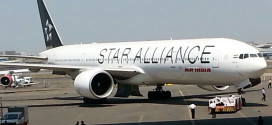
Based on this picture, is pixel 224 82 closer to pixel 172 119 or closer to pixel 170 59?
pixel 170 59

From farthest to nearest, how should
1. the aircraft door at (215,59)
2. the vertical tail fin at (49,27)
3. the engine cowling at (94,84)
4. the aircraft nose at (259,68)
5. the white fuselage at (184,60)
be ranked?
the vertical tail fin at (49,27) < the engine cowling at (94,84) < the aircraft door at (215,59) < the white fuselage at (184,60) < the aircraft nose at (259,68)

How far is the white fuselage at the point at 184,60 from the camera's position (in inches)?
1207

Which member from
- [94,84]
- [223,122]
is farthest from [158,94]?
[223,122]

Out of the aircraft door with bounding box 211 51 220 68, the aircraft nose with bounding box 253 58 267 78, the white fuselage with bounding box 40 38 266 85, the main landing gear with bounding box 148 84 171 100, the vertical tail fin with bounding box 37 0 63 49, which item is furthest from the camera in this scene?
the vertical tail fin with bounding box 37 0 63 49

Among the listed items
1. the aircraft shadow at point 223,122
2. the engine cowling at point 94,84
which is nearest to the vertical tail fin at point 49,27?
the engine cowling at point 94,84

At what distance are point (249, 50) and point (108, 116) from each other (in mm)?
10172

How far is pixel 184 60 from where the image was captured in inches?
1300

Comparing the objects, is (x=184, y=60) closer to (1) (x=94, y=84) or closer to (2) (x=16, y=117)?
(1) (x=94, y=84)

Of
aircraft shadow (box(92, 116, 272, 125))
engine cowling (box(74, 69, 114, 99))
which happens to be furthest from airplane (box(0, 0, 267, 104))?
aircraft shadow (box(92, 116, 272, 125))

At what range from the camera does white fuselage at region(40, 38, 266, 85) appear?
3066 cm

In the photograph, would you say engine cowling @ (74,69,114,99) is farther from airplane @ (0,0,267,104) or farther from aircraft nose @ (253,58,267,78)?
aircraft nose @ (253,58,267,78)

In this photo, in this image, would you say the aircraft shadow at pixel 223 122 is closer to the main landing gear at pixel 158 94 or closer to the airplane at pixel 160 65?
the airplane at pixel 160 65

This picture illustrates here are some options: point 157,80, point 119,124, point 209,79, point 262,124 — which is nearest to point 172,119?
point 119,124

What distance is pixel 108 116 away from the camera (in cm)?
2792
